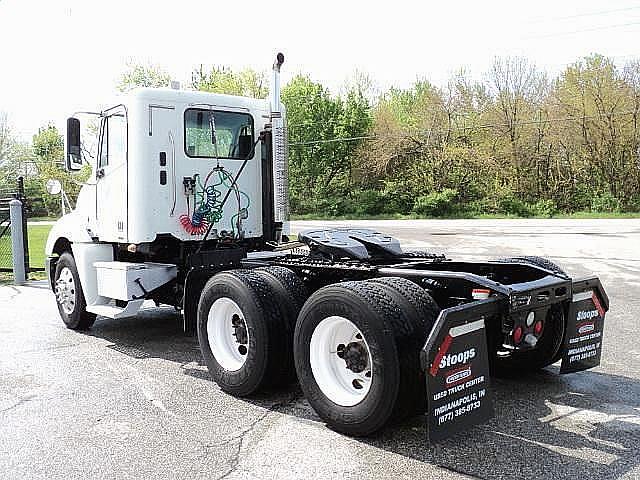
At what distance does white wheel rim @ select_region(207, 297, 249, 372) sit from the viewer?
5.89 metres

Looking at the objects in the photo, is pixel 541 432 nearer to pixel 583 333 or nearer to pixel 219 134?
pixel 583 333

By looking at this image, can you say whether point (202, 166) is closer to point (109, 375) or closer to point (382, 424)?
point (109, 375)

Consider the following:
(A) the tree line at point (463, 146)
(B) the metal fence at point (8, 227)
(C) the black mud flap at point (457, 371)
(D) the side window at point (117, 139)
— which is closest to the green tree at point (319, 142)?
(A) the tree line at point (463, 146)

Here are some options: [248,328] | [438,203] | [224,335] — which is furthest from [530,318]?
[438,203]

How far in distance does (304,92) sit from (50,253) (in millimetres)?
43202

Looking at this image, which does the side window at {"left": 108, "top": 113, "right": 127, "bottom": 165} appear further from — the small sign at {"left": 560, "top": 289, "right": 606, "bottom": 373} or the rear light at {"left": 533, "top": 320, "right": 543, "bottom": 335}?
the small sign at {"left": 560, "top": 289, "right": 606, "bottom": 373}

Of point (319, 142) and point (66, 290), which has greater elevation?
point (319, 142)

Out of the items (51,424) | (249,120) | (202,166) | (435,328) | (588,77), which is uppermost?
(588,77)

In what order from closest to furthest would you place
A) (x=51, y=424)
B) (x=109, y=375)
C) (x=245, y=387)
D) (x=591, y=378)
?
(x=51, y=424) → (x=245, y=387) → (x=591, y=378) → (x=109, y=375)

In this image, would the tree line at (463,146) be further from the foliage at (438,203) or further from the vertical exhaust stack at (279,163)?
the vertical exhaust stack at (279,163)

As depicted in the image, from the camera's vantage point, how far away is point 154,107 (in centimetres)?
733

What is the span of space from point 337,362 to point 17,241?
35.2 ft

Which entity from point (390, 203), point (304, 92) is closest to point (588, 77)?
point (390, 203)

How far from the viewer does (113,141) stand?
302 inches
